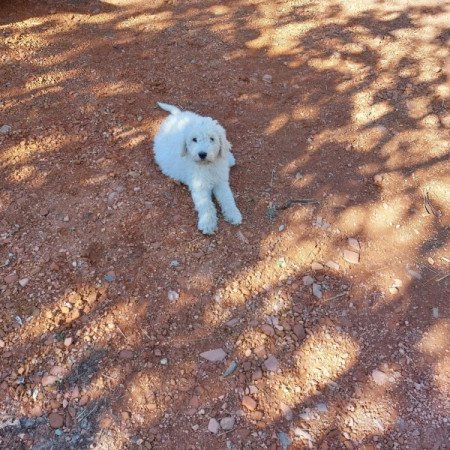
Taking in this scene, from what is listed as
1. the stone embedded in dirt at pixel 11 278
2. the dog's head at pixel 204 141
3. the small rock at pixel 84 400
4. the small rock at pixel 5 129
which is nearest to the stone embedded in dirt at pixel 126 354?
the small rock at pixel 84 400

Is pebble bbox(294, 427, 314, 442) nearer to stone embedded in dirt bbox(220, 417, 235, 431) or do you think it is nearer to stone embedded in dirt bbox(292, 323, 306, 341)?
stone embedded in dirt bbox(220, 417, 235, 431)

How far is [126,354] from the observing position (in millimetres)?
2854

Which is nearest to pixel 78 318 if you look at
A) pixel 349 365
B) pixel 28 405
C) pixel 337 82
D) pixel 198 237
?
pixel 28 405

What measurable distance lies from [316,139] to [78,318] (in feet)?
9.18

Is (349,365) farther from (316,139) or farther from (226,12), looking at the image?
(226,12)

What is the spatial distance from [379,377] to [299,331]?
0.58 metres

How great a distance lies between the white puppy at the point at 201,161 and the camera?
135 inches

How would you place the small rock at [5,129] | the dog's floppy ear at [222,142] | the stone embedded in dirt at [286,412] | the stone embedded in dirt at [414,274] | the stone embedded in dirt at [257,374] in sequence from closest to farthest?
the stone embedded in dirt at [286,412], the stone embedded in dirt at [257,374], the stone embedded in dirt at [414,274], the dog's floppy ear at [222,142], the small rock at [5,129]

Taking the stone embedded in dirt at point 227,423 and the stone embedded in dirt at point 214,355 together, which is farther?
the stone embedded in dirt at point 214,355

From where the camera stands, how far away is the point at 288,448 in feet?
8.39

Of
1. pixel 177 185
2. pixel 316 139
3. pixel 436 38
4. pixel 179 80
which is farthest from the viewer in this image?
pixel 436 38

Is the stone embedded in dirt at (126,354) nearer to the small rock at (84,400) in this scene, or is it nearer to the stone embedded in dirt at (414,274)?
the small rock at (84,400)

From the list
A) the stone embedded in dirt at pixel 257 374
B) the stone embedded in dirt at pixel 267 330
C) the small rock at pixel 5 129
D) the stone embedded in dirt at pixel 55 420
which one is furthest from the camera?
the small rock at pixel 5 129

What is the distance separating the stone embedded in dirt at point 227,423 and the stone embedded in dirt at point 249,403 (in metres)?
0.11
